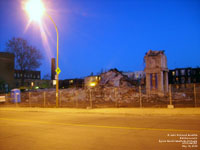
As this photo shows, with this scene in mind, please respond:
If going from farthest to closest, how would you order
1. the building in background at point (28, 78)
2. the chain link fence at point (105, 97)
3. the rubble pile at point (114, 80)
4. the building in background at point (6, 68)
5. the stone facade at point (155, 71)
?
the building in background at point (28, 78) → the building in background at point (6, 68) → the rubble pile at point (114, 80) → the stone facade at point (155, 71) → the chain link fence at point (105, 97)

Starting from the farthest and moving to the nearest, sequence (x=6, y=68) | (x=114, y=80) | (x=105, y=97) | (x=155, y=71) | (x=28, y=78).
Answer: (x=28, y=78) < (x=6, y=68) < (x=114, y=80) < (x=105, y=97) < (x=155, y=71)

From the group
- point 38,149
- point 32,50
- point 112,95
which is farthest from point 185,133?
point 32,50

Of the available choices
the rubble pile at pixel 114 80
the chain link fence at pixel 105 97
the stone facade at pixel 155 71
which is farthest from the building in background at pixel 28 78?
the stone facade at pixel 155 71

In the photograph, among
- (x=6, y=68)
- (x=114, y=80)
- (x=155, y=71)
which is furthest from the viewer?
(x=6, y=68)

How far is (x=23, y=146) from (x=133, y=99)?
25.0 metres

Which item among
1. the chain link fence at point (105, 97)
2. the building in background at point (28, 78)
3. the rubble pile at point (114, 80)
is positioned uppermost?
the building in background at point (28, 78)

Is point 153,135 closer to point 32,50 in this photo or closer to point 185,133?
point 185,133

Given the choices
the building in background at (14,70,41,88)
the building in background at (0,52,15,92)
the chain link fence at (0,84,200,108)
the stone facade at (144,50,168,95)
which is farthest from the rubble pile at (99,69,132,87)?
the building in background at (14,70,41,88)

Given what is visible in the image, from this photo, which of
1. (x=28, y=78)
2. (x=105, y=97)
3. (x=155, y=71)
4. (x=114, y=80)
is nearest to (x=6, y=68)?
(x=28, y=78)

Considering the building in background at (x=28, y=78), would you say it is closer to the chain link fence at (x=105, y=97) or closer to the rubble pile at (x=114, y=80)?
the chain link fence at (x=105, y=97)

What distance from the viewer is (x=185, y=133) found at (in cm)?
854

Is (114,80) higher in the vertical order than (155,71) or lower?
lower

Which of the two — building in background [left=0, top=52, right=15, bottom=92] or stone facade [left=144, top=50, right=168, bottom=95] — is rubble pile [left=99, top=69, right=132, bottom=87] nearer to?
stone facade [left=144, top=50, right=168, bottom=95]

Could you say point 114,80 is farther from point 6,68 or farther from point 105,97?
point 6,68
